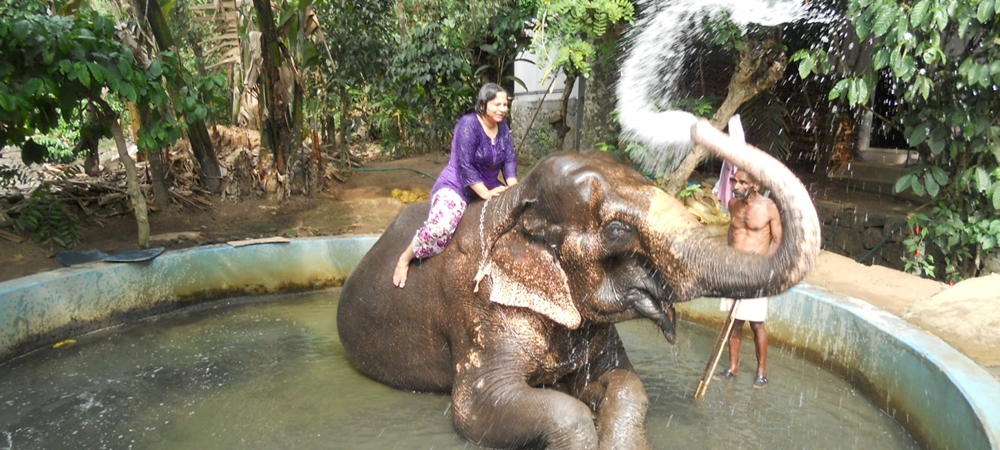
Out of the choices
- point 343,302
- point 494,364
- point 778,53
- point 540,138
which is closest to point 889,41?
point 778,53

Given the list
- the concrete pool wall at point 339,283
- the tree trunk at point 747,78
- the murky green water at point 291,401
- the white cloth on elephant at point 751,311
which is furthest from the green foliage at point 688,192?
the white cloth on elephant at point 751,311

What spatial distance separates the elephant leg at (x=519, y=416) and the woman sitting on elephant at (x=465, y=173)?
773 millimetres

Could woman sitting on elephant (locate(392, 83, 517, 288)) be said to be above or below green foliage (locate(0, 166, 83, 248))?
above

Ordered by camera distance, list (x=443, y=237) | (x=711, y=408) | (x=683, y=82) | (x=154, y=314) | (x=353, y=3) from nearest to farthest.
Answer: (x=443, y=237)
(x=711, y=408)
(x=154, y=314)
(x=683, y=82)
(x=353, y=3)

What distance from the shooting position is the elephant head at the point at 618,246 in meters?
2.55

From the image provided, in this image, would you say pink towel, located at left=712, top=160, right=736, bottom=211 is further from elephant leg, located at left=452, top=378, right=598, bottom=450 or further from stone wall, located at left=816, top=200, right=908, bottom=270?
stone wall, located at left=816, top=200, right=908, bottom=270

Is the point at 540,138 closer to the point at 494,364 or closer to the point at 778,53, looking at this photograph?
the point at 778,53

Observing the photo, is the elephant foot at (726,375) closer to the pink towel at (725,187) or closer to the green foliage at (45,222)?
the pink towel at (725,187)

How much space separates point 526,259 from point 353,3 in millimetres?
8726

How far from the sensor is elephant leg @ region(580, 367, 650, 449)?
3.21m

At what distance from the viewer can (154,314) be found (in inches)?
225

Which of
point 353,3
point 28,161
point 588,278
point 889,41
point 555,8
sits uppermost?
point 353,3

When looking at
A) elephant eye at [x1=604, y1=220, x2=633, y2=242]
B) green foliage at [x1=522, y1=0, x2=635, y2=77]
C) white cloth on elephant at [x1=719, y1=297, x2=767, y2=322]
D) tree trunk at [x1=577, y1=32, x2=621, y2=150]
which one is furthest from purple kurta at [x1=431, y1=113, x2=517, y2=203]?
tree trunk at [x1=577, y1=32, x2=621, y2=150]

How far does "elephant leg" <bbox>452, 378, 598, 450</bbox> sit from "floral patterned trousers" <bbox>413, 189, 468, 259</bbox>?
2.43 ft
